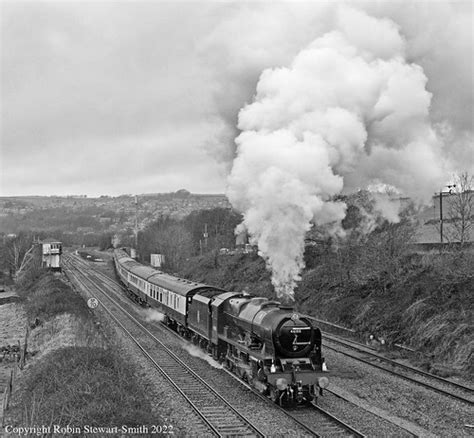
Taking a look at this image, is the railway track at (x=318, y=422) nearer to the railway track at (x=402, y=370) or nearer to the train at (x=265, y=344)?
the train at (x=265, y=344)

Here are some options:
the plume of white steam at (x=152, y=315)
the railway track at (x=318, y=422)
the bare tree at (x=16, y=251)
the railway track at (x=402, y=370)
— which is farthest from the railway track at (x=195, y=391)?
the bare tree at (x=16, y=251)

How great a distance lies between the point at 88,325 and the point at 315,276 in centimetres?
1580

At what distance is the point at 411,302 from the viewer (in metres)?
24.7

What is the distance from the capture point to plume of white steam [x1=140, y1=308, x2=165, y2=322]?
33.5 metres

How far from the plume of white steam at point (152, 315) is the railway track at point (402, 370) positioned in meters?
11.7

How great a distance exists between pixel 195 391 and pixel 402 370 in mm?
7871

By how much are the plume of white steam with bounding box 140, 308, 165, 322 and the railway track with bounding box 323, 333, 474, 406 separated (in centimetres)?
1169

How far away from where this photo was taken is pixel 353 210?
3353 cm

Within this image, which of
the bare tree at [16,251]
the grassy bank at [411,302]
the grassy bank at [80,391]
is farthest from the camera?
the bare tree at [16,251]

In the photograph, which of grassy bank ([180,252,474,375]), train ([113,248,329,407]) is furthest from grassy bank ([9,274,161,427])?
grassy bank ([180,252,474,375])

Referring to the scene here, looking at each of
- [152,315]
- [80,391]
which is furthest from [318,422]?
[152,315]

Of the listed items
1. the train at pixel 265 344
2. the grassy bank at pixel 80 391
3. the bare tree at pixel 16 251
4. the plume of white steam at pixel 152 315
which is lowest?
the plume of white steam at pixel 152 315

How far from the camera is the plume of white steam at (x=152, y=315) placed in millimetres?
33550

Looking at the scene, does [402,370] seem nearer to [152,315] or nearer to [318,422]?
[318,422]
